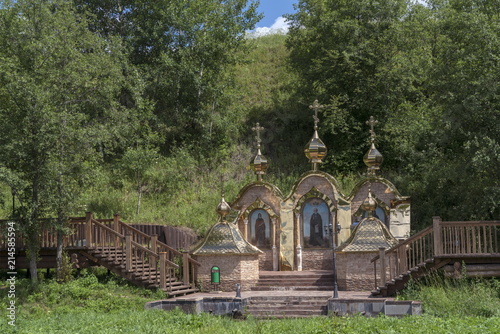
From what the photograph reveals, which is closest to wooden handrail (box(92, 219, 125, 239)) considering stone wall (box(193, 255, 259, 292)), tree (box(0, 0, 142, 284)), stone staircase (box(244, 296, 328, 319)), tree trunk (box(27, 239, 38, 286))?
tree (box(0, 0, 142, 284))

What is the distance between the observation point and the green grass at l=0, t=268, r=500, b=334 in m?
14.6

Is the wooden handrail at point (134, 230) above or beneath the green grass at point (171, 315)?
above

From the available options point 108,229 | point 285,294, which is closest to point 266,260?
point 285,294

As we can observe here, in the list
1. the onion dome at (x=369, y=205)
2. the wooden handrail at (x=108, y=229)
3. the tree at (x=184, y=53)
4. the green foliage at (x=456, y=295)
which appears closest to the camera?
the green foliage at (x=456, y=295)

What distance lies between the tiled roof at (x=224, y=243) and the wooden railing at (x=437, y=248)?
4334mm

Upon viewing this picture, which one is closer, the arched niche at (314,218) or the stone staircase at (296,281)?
the stone staircase at (296,281)

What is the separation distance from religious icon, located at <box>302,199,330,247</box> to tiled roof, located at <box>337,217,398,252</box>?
2.50 m

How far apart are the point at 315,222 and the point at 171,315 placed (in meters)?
9.38

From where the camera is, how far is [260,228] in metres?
25.9

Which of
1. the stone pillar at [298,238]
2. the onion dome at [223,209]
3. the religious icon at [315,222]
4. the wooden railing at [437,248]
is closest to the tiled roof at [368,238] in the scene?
the wooden railing at [437,248]

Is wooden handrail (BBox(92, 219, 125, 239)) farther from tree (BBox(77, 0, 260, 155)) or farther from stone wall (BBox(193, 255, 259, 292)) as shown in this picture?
tree (BBox(77, 0, 260, 155))

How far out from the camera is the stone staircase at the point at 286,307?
19281 mm

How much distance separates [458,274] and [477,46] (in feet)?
26.3

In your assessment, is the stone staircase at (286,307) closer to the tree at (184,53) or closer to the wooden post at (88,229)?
the wooden post at (88,229)
